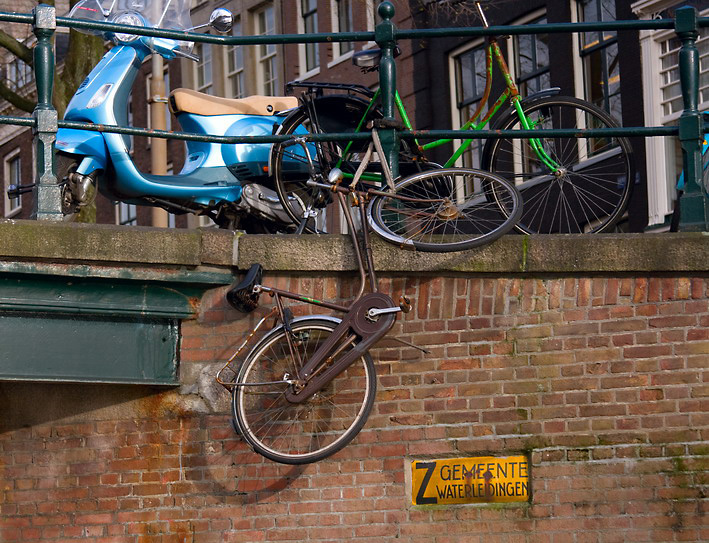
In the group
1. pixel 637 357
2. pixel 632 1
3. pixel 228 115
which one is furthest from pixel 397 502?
pixel 632 1

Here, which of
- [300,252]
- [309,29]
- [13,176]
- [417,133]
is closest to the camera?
[300,252]

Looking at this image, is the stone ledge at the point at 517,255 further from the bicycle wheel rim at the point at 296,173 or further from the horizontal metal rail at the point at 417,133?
the bicycle wheel rim at the point at 296,173

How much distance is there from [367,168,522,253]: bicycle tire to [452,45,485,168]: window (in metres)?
12.9

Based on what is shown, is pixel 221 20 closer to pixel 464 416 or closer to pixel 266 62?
pixel 464 416

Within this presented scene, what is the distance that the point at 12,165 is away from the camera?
117ft

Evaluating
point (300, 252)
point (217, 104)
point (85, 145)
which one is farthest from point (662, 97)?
point (300, 252)

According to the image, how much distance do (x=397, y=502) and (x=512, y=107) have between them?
2592mm

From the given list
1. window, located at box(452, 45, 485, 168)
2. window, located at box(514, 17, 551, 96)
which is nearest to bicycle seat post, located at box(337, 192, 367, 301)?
window, located at box(514, 17, 551, 96)

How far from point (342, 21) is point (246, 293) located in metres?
17.4

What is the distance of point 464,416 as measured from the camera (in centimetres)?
746

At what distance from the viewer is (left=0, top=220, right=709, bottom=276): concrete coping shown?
24.1ft

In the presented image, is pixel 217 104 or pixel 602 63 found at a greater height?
pixel 602 63

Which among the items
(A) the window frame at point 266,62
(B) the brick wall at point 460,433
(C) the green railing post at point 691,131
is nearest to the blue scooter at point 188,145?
(B) the brick wall at point 460,433

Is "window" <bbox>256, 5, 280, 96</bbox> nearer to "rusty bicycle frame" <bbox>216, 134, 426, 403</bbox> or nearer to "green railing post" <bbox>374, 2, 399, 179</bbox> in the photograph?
"green railing post" <bbox>374, 2, 399, 179</bbox>
